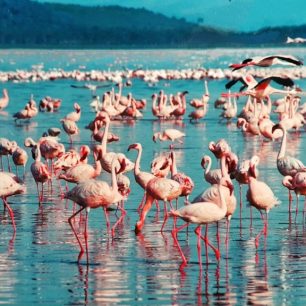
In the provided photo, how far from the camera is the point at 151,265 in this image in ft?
38.3

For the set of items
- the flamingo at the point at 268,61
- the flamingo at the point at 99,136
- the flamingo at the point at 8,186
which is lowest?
the flamingo at the point at 99,136

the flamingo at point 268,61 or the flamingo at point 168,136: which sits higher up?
the flamingo at point 268,61

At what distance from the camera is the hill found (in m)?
161

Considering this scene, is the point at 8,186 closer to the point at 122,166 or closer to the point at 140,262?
the point at 122,166

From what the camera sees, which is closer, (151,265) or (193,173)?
(151,265)

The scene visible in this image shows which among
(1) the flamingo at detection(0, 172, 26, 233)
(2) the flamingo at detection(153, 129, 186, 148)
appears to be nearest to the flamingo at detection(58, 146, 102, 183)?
(1) the flamingo at detection(0, 172, 26, 233)

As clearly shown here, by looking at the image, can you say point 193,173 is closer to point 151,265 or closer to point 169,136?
point 169,136

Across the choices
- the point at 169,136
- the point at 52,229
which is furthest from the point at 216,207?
the point at 169,136

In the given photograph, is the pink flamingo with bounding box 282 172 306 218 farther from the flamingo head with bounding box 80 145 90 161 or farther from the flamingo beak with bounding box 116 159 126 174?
the flamingo head with bounding box 80 145 90 161

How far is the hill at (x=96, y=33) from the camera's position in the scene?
161m

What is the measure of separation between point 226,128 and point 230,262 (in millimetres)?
16949

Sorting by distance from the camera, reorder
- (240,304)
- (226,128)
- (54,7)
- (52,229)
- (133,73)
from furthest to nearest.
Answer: (54,7) < (133,73) < (226,128) < (52,229) < (240,304)

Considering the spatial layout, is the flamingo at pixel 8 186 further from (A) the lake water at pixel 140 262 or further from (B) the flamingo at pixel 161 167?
(B) the flamingo at pixel 161 167

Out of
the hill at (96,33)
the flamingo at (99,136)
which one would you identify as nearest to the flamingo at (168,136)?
the flamingo at (99,136)
